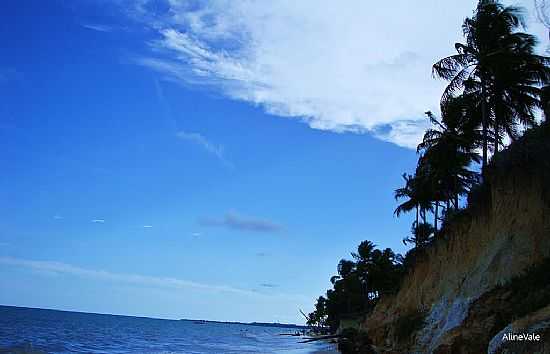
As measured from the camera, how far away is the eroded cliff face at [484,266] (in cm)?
1378

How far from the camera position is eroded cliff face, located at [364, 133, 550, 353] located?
45.2 ft

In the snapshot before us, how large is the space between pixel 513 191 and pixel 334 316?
90265 mm

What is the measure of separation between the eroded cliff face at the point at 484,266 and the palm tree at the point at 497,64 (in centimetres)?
565

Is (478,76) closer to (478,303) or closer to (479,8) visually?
(479,8)

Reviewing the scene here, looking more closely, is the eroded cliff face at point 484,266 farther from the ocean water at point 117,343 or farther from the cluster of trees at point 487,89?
the ocean water at point 117,343

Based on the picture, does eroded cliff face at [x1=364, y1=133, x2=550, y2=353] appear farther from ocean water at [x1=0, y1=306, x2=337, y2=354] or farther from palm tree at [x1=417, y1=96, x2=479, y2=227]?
ocean water at [x1=0, y1=306, x2=337, y2=354]

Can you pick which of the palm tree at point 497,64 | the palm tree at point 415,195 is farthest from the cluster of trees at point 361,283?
the palm tree at point 497,64

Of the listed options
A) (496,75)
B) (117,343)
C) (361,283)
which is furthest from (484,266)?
(361,283)

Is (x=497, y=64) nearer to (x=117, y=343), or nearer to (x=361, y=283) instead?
(x=117, y=343)

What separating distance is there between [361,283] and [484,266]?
234 feet

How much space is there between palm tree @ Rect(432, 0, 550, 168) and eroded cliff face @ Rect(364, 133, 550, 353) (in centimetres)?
565

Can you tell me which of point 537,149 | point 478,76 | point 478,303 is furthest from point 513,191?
point 478,76

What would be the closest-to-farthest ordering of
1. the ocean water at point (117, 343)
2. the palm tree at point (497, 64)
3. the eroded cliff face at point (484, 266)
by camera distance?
the eroded cliff face at point (484, 266), the palm tree at point (497, 64), the ocean water at point (117, 343)

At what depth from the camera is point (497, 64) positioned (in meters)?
25.7
